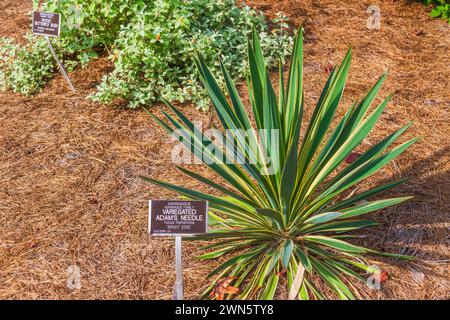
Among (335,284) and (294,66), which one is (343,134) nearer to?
(294,66)

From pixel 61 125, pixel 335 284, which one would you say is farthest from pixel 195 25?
pixel 335 284

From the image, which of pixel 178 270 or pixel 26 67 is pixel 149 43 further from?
pixel 178 270

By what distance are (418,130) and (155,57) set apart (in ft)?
6.16

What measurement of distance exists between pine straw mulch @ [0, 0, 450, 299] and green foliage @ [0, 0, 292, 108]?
162 mm

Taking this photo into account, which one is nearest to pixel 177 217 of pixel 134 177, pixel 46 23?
pixel 134 177

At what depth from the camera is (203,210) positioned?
2.29 metres

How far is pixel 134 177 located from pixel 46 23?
1364 millimetres

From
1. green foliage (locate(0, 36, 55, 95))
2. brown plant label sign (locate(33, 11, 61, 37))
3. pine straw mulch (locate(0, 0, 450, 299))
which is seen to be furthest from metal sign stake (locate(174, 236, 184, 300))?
green foliage (locate(0, 36, 55, 95))

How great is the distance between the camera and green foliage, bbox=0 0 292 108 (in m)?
3.71

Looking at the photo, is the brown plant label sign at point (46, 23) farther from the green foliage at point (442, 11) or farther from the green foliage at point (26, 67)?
the green foliage at point (442, 11)

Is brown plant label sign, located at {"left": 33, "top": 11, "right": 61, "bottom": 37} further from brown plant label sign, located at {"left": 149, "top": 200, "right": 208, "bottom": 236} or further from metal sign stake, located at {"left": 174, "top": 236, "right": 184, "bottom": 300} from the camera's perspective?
metal sign stake, located at {"left": 174, "top": 236, "right": 184, "bottom": 300}

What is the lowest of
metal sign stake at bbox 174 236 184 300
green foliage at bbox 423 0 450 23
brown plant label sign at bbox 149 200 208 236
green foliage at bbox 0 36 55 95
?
metal sign stake at bbox 174 236 184 300

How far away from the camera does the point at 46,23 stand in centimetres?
367

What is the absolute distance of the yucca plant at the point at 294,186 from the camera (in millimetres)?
2387
